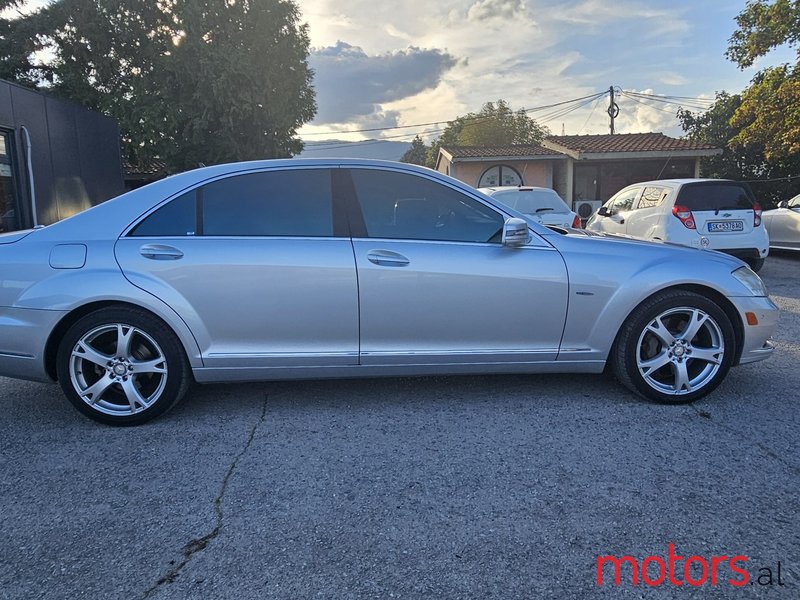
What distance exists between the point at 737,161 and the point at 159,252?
24657 mm

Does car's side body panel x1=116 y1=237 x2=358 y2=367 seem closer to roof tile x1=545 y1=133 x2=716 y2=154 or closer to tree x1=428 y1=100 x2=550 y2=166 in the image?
roof tile x1=545 y1=133 x2=716 y2=154

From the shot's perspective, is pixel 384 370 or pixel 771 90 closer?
pixel 384 370

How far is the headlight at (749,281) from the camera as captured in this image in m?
3.63

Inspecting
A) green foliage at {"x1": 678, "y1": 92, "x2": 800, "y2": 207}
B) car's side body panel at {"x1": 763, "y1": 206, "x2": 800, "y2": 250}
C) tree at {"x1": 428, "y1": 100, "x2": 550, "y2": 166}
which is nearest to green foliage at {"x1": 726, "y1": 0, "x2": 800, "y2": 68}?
green foliage at {"x1": 678, "y1": 92, "x2": 800, "y2": 207}

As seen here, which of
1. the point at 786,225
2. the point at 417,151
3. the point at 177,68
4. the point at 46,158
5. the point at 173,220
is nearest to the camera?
the point at 173,220

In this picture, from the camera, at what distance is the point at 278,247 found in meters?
3.38

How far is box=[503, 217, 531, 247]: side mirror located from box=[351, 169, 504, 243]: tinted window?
0.39 feet

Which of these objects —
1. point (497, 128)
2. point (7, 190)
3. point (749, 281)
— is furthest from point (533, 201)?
point (497, 128)

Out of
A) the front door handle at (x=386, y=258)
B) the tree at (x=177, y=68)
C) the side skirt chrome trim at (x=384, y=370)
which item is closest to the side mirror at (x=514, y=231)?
the front door handle at (x=386, y=258)

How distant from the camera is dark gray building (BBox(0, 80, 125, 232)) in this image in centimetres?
855

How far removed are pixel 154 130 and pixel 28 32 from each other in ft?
22.0

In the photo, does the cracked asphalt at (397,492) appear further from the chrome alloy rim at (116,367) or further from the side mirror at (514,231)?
the side mirror at (514,231)

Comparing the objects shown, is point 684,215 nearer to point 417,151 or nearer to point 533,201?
point 533,201

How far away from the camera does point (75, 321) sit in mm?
3357
